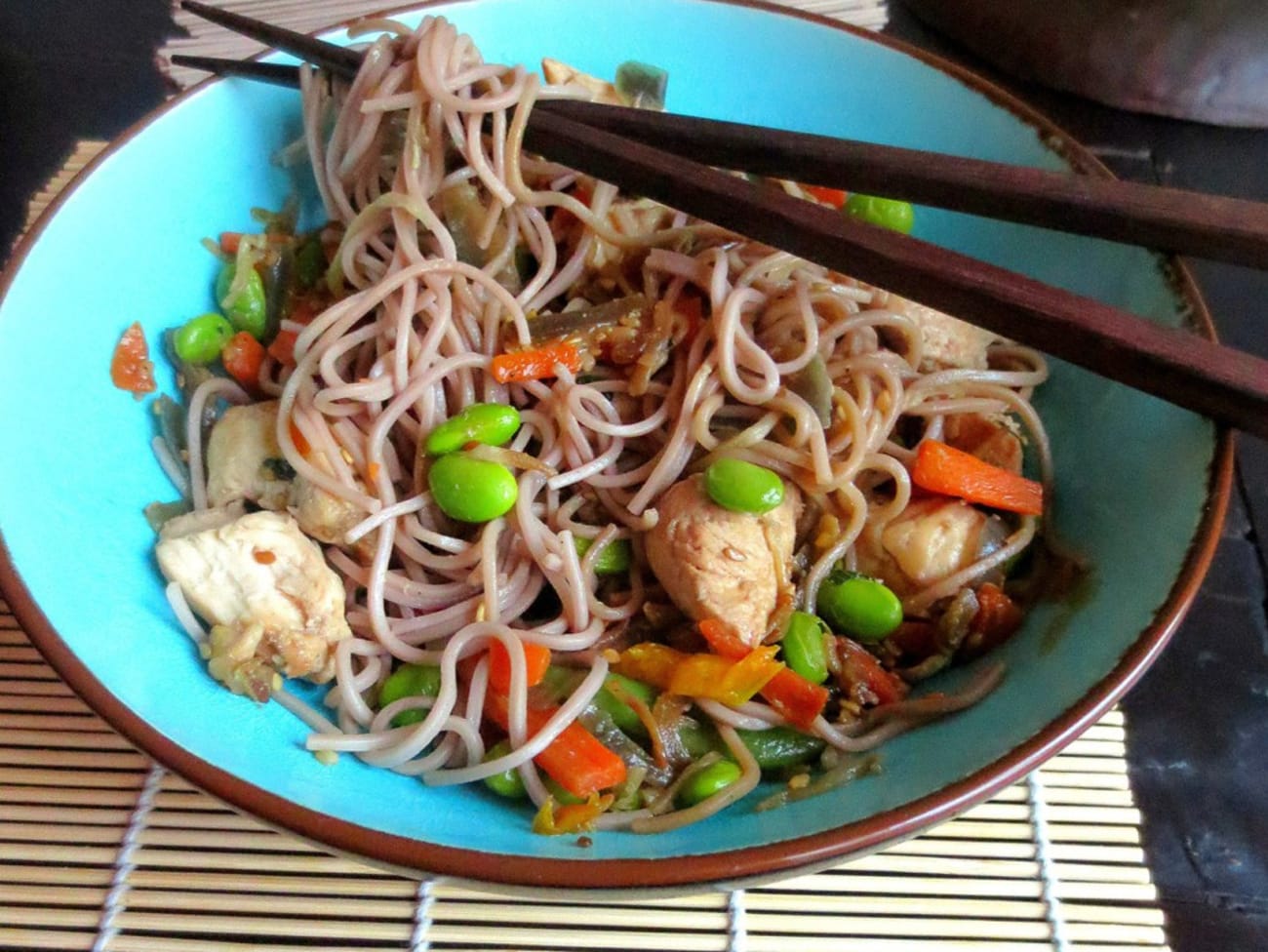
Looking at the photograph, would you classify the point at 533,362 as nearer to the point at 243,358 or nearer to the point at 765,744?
the point at 243,358

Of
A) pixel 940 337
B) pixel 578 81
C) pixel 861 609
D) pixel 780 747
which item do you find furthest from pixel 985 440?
pixel 578 81

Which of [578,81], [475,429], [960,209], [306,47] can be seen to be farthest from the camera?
[578,81]

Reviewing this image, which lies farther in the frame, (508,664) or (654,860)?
(508,664)

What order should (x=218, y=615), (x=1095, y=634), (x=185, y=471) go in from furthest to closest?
(x=185, y=471) → (x=218, y=615) → (x=1095, y=634)

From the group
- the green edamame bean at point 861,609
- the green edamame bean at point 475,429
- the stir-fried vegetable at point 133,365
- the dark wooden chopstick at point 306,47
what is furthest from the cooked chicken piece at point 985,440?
the stir-fried vegetable at point 133,365

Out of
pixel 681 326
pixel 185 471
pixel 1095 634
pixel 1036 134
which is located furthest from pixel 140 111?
pixel 1095 634

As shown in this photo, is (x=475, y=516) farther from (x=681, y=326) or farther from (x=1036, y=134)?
(x=1036, y=134)

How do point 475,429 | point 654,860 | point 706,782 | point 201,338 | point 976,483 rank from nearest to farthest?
point 654,860, point 706,782, point 475,429, point 976,483, point 201,338
